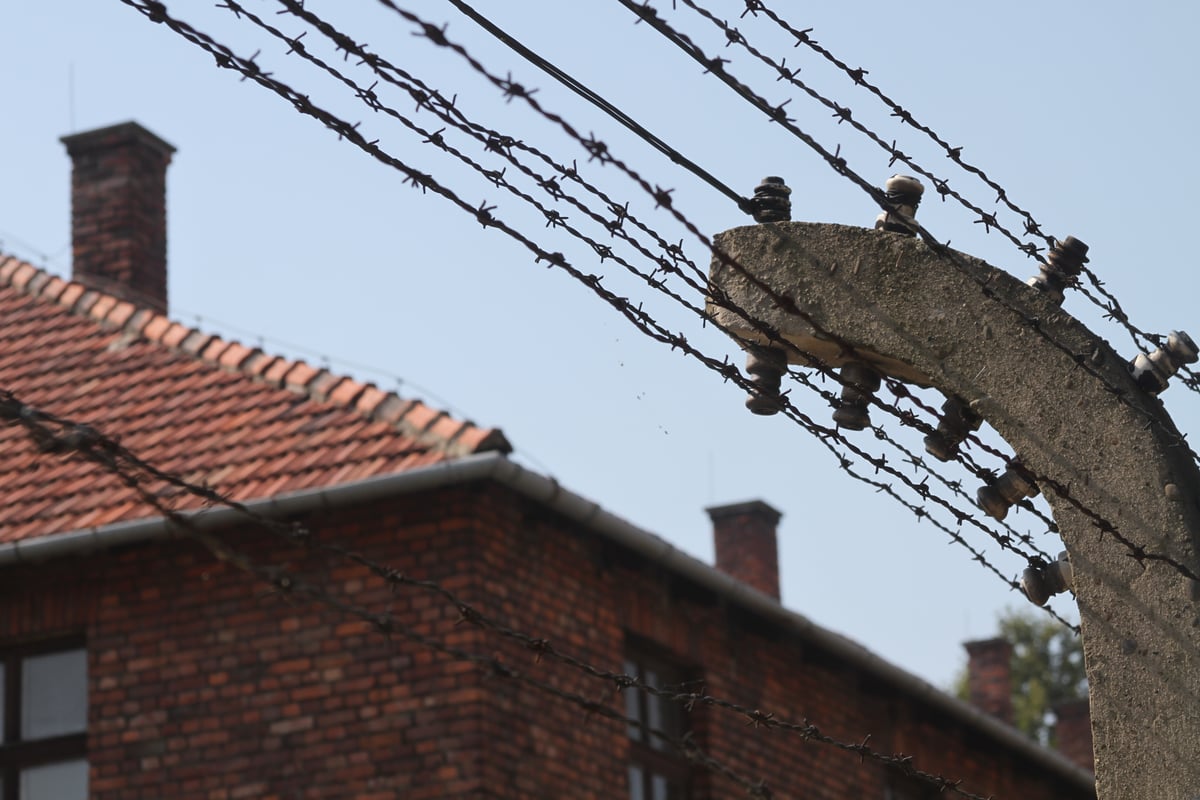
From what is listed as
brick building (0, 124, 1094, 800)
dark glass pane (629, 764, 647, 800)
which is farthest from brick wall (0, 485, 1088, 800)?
dark glass pane (629, 764, 647, 800)

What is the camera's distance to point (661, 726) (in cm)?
1305

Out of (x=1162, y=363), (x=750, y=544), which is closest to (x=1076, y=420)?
(x=1162, y=363)

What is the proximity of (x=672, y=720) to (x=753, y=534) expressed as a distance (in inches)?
306

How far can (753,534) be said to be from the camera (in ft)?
68.4

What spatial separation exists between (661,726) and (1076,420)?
7473 mm

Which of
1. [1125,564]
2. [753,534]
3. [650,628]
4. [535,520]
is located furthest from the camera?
[753,534]

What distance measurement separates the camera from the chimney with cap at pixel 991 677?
87.2 feet

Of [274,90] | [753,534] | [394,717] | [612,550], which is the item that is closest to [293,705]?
[394,717]

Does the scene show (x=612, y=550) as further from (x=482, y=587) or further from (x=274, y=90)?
(x=274, y=90)

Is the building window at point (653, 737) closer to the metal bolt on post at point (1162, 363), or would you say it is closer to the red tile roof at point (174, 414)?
the red tile roof at point (174, 414)

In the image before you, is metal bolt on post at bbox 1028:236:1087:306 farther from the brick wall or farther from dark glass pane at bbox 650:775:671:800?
dark glass pane at bbox 650:775:671:800

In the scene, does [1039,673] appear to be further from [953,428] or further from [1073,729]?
[953,428]

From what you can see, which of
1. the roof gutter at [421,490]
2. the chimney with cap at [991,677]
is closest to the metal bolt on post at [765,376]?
the roof gutter at [421,490]

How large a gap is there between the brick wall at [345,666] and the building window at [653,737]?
1.38 feet
